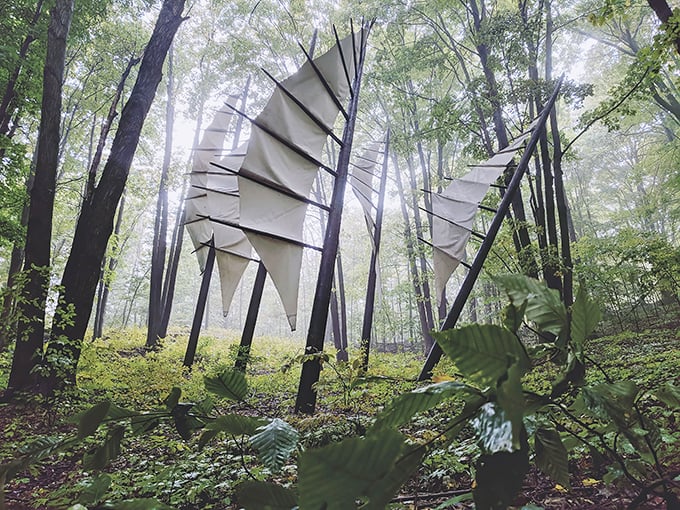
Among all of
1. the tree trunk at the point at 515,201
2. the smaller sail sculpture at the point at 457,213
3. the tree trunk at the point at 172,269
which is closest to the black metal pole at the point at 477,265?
the smaller sail sculpture at the point at 457,213

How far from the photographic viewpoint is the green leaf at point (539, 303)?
17.2 inches

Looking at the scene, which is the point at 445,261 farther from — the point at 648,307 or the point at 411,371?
the point at 648,307

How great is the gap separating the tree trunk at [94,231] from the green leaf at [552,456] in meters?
4.85

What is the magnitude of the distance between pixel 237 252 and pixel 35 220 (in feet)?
10.6

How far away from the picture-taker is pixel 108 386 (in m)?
5.25

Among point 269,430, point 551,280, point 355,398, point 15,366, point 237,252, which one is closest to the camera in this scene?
point 269,430

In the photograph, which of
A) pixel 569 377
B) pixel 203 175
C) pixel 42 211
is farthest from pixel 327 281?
pixel 203 175

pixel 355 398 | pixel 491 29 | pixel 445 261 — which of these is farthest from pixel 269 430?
pixel 491 29

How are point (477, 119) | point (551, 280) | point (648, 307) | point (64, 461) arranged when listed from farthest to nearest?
point (648, 307) → point (477, 119) → point (551, 280) → point (64, 461)

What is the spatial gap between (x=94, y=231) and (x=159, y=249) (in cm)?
619

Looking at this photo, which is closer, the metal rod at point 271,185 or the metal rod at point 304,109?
the metal rod at point 271,185

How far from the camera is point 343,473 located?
0.25m

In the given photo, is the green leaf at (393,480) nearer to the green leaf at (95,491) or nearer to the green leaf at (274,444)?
the green leaf at (274,444)

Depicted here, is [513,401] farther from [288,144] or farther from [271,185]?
[288,144]
